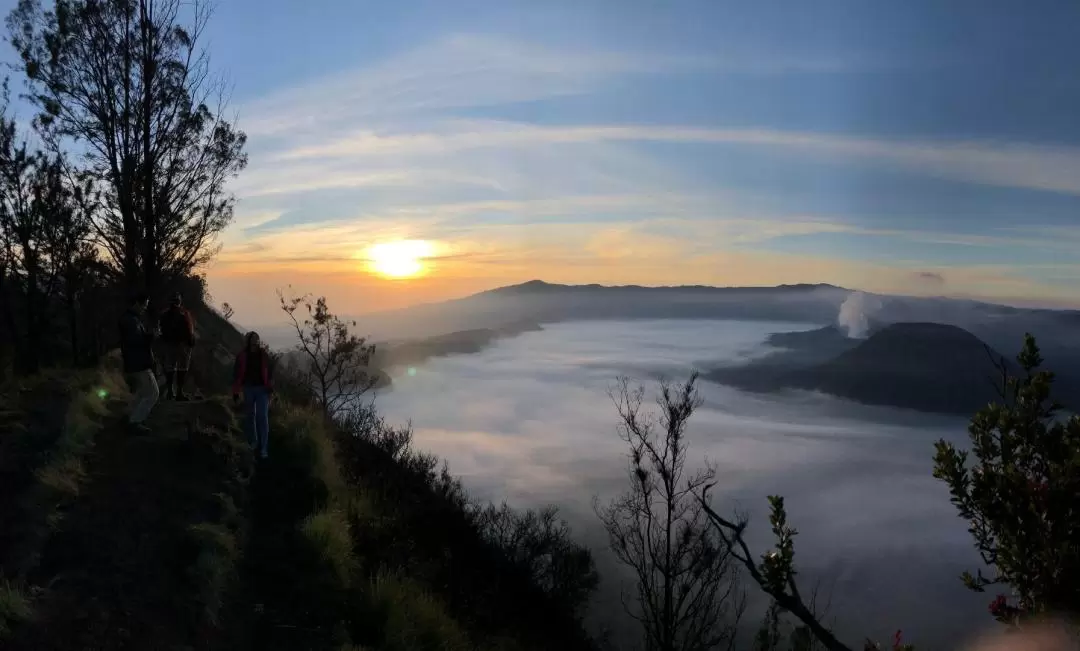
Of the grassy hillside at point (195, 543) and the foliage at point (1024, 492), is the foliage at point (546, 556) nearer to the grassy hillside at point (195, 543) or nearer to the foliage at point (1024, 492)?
the grassy hillside at point (195, 543)

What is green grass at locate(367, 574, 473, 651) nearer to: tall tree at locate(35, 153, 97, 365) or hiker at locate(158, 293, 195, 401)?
hiker at locate(158, 293, 195, 401)

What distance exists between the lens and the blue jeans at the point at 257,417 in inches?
402

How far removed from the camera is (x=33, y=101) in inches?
596

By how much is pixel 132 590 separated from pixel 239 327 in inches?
1796

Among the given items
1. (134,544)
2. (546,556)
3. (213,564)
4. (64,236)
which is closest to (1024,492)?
(213,564)

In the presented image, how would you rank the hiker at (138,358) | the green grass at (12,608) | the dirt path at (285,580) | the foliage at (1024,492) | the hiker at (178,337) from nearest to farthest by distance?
the foliage at (1024,492) < the green grass at (12,608) < the dirt path at (285,580) < the hiker at (138,358) < the hiker at (178,337)

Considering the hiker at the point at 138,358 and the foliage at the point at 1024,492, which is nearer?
the foliage at the point at 1024,492

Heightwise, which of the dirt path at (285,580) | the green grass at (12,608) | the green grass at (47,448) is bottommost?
the dirt path at (285,580)

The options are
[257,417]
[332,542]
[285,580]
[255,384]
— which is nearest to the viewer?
[285,580]

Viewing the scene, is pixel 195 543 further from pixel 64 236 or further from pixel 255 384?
pixel 64 236

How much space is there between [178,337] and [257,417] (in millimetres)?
2620

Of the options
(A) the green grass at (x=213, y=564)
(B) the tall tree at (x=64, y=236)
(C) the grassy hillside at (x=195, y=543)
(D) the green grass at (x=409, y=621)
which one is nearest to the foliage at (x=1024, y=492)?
(D) the green grass at (x=409, y=621)

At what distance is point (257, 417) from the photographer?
1031 centimetres

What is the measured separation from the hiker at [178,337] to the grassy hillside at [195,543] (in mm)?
805
